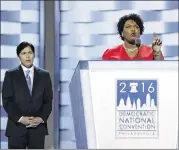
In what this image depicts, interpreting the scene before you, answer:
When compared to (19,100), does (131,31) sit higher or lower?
higher

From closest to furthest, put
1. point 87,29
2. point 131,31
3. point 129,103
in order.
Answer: point 129,103 < point 131,31 < point 87,29

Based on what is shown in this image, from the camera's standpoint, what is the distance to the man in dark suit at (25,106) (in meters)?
3.21

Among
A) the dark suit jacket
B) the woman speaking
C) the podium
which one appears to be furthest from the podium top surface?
the dark suit jacket

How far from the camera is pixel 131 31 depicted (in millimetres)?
2885

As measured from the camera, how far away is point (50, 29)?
4371mm

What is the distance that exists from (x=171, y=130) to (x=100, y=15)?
7.72 feet

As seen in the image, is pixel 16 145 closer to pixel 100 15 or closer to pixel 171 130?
pixel 171 130

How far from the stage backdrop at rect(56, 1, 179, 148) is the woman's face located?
1.47 meters

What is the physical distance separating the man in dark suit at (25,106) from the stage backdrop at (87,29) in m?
→ 1.14

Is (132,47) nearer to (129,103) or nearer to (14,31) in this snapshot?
(129,103)

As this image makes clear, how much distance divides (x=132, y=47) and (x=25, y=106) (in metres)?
0.80

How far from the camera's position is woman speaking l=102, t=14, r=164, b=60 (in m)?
2.58

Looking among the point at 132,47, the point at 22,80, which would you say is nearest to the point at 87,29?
the point at 22,80

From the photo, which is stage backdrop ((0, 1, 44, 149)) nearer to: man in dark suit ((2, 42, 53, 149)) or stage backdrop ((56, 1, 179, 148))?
stage backdrop ((56, 1, 179, 148))
